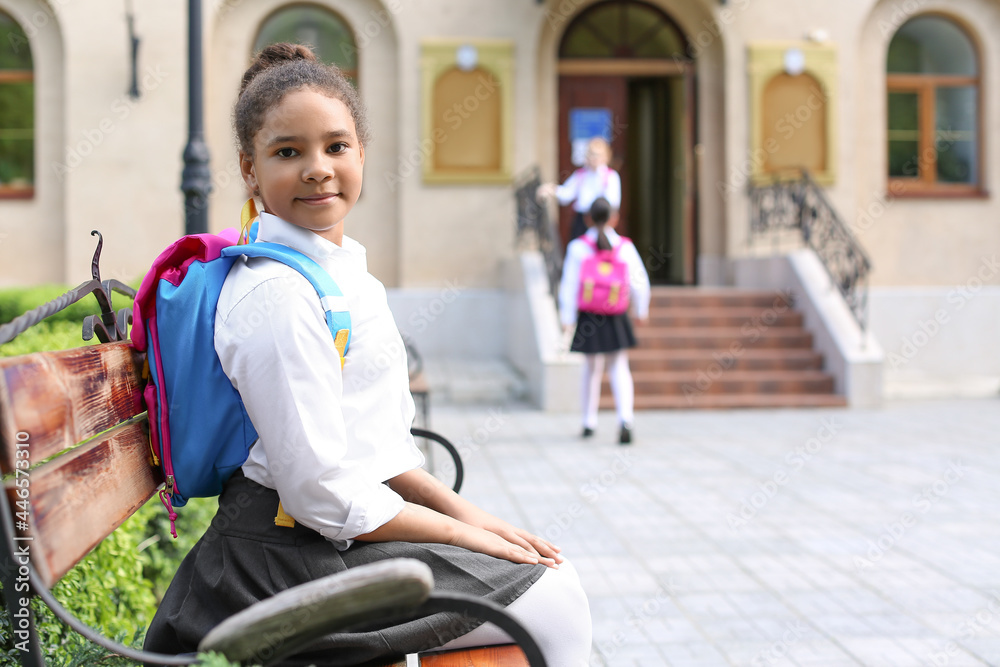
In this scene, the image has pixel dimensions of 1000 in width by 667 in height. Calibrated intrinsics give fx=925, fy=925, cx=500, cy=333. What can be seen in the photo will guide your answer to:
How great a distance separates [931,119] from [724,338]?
6.23m

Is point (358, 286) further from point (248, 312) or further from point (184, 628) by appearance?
point (184, 628)

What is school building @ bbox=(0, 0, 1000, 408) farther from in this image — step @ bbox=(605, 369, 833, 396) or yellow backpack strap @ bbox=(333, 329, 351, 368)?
yellow backpack strap @ bbox=(333, 329, 351, 368)

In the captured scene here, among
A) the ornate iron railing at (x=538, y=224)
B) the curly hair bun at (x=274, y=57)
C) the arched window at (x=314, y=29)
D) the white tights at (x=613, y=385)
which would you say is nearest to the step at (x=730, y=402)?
the ornate iron railing at (x=538, y=224)

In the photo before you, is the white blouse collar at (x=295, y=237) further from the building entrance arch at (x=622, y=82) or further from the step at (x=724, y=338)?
the building entrance arch at (x=622, y=82)

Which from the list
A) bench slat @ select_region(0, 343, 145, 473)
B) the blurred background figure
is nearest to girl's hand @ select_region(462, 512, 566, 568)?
bench slat @ select_region(0, 343, 145, 473)

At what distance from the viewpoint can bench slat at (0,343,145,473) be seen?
1377 millimetres

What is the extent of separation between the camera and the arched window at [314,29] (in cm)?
1356

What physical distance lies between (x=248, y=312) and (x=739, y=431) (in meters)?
7.62

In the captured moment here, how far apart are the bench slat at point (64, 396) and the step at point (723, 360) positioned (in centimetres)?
912

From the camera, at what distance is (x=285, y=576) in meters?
1.78

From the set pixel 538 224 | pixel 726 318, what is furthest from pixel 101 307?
pixel 726 318

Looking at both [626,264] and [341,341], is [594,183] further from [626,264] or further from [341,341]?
[341,341]

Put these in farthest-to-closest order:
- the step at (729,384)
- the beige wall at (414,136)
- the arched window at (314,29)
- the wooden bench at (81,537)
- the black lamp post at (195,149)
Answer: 1. the arched window at (314,29)
2. the beige wall at (414,136)
3. the step at (729,384)
4. the black lamp post at (195,149)
5. the wooden bench at (81,537)

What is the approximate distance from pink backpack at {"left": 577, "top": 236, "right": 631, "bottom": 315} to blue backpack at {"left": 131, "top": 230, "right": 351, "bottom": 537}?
20.3ft
